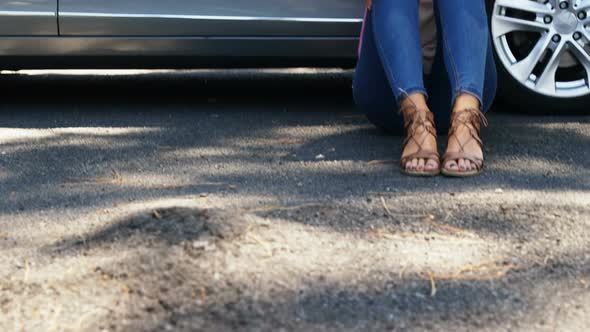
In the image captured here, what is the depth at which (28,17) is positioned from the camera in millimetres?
4891

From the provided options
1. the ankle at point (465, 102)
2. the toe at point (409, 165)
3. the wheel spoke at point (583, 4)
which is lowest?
the toe at point (409, 165)

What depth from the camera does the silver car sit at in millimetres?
4871

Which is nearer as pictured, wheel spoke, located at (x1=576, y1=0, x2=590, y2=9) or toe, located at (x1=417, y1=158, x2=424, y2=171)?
toe, located at (x1=417, y1=158, x2=424, y2=171)

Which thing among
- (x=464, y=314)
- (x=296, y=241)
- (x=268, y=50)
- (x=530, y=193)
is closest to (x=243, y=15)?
(x=268, y=50)

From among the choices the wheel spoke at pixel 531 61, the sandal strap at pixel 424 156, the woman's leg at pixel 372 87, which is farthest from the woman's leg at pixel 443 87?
the wheel spoke at pixel 531 61

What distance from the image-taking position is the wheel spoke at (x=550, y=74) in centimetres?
479

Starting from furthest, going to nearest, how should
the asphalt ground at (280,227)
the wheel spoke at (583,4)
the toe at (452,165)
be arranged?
1. the wheel spoke at (583,4)
2. the toe at (452,165)
3. the asphalt ground at (280,227)

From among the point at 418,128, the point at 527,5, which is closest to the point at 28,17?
the point at 418,128

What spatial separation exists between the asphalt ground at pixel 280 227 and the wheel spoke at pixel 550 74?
154 mm

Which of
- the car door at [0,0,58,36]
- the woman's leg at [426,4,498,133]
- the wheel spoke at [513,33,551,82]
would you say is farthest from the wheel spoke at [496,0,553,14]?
the car door at [0,0,58,36]

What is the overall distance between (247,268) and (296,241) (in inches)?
10.7

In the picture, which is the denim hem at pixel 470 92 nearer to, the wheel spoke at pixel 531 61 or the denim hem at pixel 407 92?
the denim hem at pixel 407 92

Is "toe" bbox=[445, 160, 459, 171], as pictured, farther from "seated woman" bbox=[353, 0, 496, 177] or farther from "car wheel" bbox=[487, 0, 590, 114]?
"car wheel" bbox=[487, 0, 590, 114]

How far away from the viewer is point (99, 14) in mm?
4898
